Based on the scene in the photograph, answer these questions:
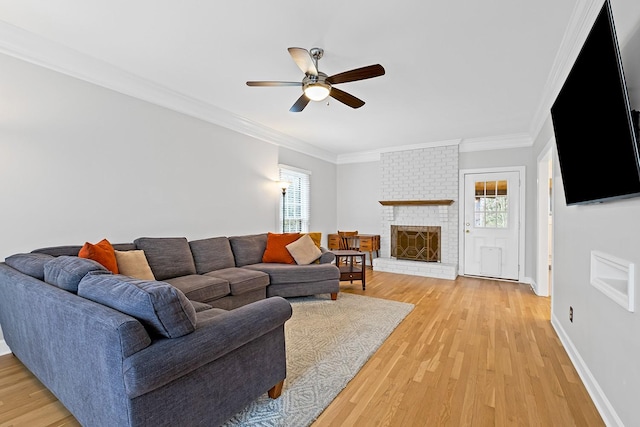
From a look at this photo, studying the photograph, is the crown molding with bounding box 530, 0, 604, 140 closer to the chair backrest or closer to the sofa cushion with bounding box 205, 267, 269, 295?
the sofa cushion with bounding box 205, 267, 269, 295

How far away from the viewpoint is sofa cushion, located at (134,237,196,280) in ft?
10.4

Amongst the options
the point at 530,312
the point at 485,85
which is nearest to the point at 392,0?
the point at 485,85

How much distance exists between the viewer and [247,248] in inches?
169

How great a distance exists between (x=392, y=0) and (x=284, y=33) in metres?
0.87

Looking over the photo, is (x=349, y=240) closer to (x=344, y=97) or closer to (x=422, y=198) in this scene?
(x=422, y=198)

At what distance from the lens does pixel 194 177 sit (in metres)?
3.95

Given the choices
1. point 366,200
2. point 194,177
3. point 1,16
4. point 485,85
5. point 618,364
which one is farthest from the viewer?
point 366,200

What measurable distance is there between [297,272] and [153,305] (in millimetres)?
2697

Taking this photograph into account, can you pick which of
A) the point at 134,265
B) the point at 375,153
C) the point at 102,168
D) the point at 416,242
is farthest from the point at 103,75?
the point at 416,242

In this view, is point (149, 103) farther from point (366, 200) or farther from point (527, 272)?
point (527, 272)

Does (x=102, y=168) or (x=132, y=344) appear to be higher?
(x=102, y=168)

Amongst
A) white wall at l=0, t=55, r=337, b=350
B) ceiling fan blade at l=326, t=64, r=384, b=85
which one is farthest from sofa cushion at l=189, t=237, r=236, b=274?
ceiling fan blade at l=326, t=64, r=384, b=85

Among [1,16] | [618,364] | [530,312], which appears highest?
[1,16]

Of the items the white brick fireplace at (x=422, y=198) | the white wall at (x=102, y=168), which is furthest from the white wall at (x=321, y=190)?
the white wall at (x=102, y=168)
